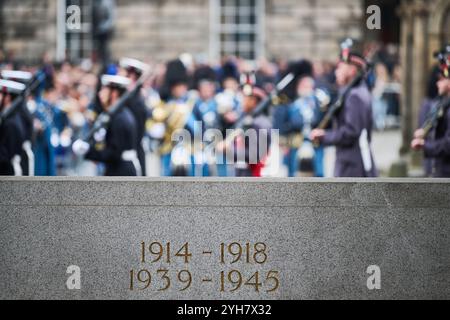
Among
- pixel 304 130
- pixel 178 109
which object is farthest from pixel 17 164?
pixel 304 130

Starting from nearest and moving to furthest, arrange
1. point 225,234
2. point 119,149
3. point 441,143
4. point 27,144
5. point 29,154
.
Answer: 1. point 225,234
2. point 441,143
3. point 119,149
4. point 27,144
5. point 29,154

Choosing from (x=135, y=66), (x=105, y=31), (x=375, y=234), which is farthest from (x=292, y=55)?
(x=375, y=234)

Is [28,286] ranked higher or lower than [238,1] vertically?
lower

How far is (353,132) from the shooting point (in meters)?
10.9

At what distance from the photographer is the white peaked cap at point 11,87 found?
13.0m

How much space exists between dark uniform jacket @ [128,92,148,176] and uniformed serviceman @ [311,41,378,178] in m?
2.97

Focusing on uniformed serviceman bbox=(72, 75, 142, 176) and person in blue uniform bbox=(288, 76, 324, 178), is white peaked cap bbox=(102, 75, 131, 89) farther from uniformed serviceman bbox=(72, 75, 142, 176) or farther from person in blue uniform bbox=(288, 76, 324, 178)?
person in blue uniform bbox=(288, 76, 324, 178)

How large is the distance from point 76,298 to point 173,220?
27.3 inches

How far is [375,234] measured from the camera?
22.6 feet

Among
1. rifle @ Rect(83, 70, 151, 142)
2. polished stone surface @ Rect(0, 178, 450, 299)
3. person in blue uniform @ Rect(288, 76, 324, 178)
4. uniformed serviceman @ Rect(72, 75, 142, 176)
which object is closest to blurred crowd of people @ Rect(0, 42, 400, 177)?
person in blue uniform @ Rect(288, 76, 324, 178)

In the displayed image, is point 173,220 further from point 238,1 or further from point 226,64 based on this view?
point 238,1

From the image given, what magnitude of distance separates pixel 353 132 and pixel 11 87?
4.02m

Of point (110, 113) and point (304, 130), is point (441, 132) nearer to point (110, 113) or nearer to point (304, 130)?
point (110, 113)

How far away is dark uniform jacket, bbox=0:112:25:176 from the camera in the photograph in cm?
1223
